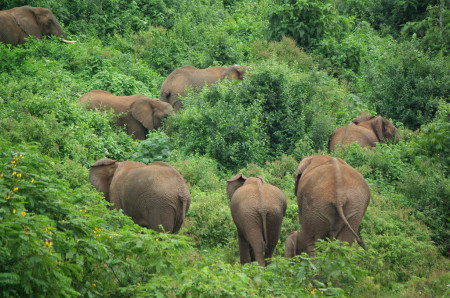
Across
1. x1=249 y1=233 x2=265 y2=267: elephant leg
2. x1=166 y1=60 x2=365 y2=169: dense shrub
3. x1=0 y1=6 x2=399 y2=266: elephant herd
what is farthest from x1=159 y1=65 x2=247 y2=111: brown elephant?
x1=249 y1=233 x2=265 y2=267: elephant leg

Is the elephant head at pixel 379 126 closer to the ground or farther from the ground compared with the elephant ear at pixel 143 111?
farther from the ground

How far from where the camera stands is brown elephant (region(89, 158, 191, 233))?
34.4 ft

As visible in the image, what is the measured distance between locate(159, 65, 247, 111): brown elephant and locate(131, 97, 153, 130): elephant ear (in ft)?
4.90

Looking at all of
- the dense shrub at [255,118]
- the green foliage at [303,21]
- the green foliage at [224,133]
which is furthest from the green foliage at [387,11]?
the green foliage at [224,133]

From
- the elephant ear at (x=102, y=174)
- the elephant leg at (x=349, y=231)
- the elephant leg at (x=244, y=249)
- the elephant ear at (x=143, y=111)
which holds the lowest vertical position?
the elephant ear at (x=143, y=111)

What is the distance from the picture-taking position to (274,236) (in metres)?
10.4

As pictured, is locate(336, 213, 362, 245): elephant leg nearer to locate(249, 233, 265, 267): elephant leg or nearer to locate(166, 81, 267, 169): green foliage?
locate(249, 233, 265, 267): elephant leg

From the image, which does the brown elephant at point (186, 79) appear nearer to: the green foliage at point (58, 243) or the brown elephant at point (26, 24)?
the brown elephant at point (26, 24)

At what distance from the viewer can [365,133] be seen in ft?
53.1

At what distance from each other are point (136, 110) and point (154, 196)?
699cm

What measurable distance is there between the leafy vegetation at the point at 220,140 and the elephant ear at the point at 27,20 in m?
1.09

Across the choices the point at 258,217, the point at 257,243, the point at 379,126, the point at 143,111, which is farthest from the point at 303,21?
the point at 257,243

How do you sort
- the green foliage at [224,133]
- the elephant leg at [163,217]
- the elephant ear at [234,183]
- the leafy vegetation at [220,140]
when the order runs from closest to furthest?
the leafy vegetation at [220,140]
the elephant leg at [163,217]
the elephant ear at [234,183]
the green foliage at [224,133]

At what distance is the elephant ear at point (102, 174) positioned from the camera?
11469 mm
